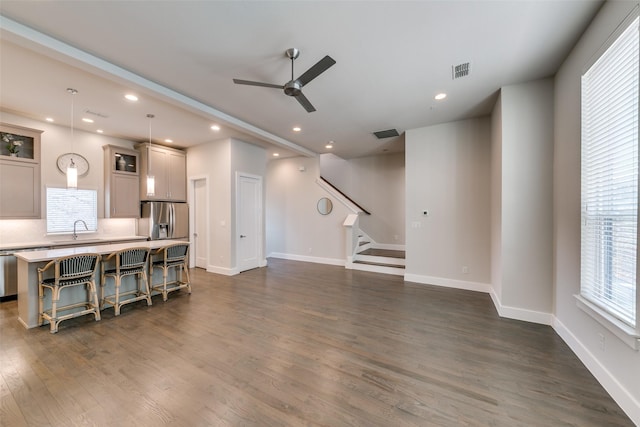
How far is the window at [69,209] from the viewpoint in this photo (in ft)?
15.4

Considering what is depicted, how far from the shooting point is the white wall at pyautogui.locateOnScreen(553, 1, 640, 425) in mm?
1809

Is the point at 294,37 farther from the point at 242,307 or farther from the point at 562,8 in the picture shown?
the point at 242,307

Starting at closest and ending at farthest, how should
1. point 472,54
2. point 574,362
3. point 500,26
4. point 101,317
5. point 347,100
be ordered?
point 500,26
point 574,362
point 472,54
point 101,317
point 347,100

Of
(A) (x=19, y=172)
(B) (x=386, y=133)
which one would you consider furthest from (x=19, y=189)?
(B) (x=386, y=133)

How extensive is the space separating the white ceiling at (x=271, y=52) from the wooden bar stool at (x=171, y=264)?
234 cm

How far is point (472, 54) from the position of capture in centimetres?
257

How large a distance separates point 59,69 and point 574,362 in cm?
639

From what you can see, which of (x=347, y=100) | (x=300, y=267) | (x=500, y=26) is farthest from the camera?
(x=300, y=267)

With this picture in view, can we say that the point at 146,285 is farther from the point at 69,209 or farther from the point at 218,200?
the point at 69,209

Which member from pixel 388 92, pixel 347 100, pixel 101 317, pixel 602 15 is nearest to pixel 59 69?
pixel 101 317

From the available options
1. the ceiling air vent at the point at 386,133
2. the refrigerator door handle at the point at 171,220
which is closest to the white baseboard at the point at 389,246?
the ceiling air vent at the point at 386,133

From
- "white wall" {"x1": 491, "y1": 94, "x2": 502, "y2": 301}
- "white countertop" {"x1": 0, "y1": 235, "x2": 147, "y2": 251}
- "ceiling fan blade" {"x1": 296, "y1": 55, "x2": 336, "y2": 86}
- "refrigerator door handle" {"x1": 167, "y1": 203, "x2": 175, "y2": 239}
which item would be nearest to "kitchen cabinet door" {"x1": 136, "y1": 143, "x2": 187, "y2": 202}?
"refrigerator door handle" {"x1": 167, "y1": 203, "x2": 175, "y2": 239}

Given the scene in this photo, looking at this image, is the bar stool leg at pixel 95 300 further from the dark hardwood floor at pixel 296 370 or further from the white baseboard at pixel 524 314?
the white baseboard at pixel 524 314

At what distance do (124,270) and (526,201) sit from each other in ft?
18.8
